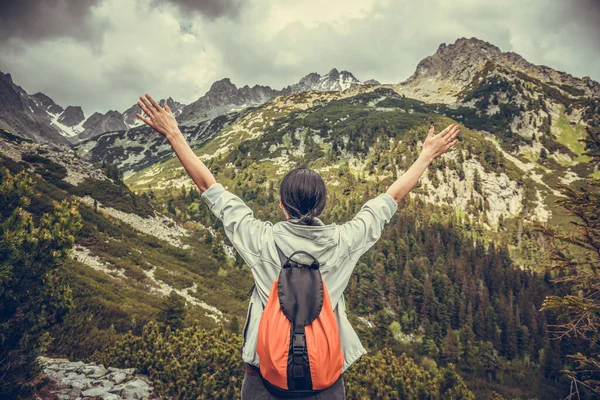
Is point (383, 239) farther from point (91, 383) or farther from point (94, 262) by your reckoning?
point (91, 383)

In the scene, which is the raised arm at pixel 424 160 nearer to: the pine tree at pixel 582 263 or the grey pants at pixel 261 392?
the grey pants at pixel 261 392

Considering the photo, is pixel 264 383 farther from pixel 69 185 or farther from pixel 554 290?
pixel 554 290

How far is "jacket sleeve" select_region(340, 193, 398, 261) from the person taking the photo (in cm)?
247

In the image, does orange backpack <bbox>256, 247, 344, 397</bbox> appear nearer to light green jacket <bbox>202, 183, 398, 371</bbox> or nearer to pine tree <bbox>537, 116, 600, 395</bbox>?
light green jacket <bbox>202, 183, 398, 371</bbox>

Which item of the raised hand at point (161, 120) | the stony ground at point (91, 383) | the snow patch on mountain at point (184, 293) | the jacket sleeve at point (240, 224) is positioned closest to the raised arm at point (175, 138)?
the raised hand at point (161, 120)

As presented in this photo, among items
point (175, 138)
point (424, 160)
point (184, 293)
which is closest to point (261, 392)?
point (175, 138)

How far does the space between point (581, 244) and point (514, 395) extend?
41306mm

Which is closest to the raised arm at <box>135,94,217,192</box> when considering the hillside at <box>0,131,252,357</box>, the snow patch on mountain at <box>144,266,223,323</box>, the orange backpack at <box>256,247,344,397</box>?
the orange backpack at <box>256,247,344,397</box>

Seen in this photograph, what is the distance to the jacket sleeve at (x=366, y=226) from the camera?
2.47 m

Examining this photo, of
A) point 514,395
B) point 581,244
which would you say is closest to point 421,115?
point 514,395

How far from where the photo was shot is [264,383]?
87.2 inches

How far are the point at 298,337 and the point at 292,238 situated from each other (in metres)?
0.62

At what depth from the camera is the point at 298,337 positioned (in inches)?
76.6

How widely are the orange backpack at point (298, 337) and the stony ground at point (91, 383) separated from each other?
792 cm
